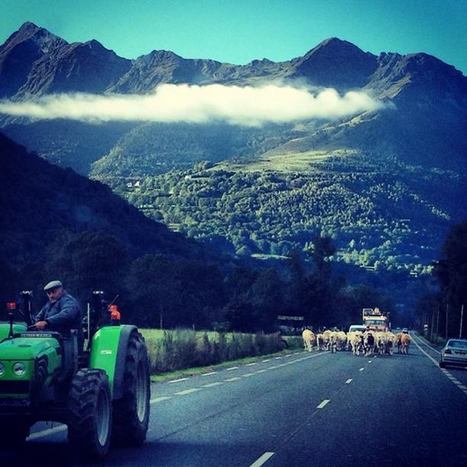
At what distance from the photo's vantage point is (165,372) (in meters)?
33.5

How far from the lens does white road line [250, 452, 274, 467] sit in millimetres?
11672

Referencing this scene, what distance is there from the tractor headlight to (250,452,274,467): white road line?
2854mm

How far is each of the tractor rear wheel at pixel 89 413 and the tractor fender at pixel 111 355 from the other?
0.61 meters

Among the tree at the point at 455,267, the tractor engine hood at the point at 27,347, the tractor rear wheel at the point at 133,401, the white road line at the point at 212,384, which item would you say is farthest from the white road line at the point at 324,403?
the tree at the point at 455,267

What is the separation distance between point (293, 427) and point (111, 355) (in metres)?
4.69

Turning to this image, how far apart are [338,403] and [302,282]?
11408cm

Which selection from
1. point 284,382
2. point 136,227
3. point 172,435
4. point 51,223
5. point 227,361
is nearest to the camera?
point 172,435

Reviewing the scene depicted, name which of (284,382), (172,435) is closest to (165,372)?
(284,382)

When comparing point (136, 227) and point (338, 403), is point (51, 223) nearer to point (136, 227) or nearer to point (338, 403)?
point (136, 227)

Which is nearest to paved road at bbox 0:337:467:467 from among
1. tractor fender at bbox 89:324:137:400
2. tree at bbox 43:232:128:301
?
tractor fender at bbox 89:324:137:400

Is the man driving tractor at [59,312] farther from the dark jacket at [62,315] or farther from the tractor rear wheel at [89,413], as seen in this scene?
the tractor rear wheel at [89,413]

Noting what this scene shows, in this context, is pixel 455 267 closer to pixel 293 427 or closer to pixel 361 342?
pixel 361 342

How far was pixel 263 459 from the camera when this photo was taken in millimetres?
12125

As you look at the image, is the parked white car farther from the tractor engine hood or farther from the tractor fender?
the tractor engine hood
